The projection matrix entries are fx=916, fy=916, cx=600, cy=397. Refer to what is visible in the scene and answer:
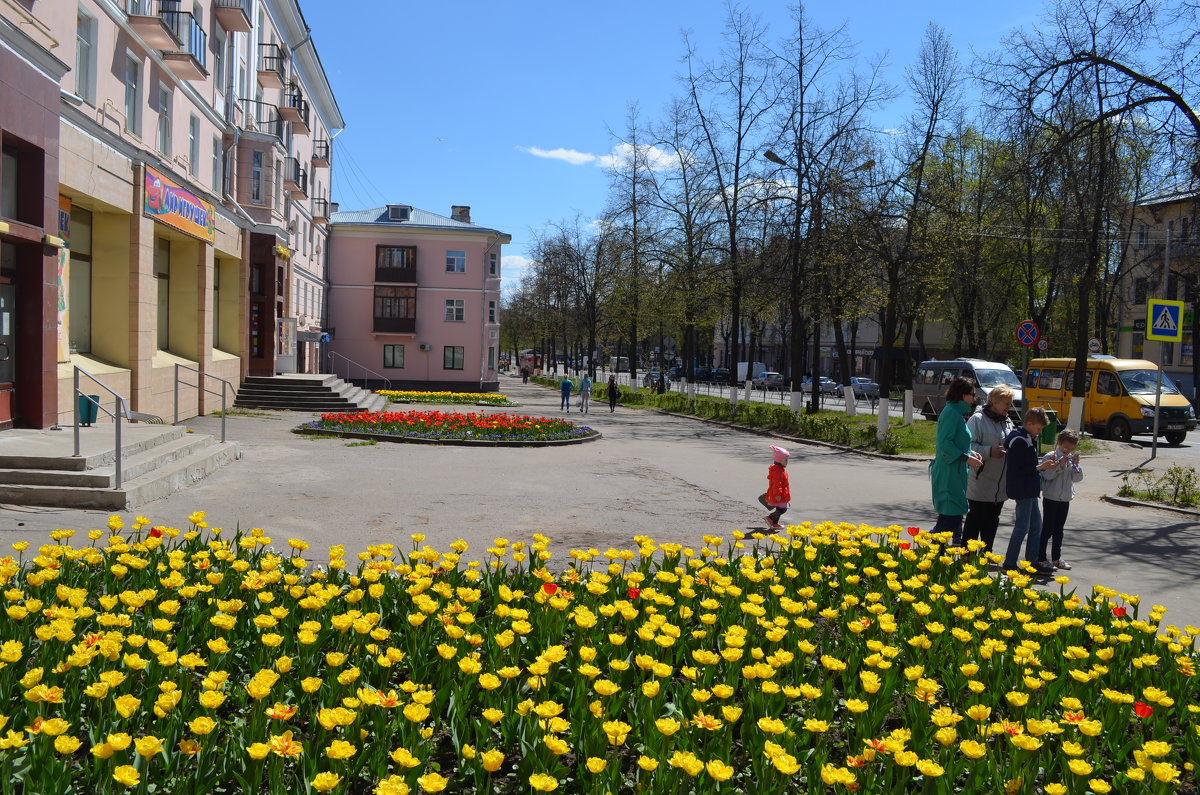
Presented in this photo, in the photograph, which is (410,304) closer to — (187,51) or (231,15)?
(231,15)

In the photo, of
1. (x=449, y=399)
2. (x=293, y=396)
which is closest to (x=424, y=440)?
(x=293, y=396)

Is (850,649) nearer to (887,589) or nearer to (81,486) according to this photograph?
(887,589)

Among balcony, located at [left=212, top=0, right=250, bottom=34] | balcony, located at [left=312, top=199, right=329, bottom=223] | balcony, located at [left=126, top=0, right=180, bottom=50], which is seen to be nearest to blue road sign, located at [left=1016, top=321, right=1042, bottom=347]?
balcony, located at [left=126, top=0, right=180, bottom=50]

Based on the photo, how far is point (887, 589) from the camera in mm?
5711

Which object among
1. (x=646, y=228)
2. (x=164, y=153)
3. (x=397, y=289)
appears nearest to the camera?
(x=164, y=153)

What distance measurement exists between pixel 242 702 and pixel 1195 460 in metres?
23.2

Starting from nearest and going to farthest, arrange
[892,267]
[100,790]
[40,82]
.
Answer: [100,790]
[40,82]
[892,267]

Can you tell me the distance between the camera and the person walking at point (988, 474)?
8578 mm

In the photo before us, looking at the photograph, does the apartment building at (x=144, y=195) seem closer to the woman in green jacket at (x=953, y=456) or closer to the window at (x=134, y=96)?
the window at (x=134, y=96)

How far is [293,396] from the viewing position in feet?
95.0

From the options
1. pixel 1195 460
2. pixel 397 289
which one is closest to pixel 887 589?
pixel 1195 460

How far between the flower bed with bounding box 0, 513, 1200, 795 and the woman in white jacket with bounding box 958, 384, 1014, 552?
2.88 m

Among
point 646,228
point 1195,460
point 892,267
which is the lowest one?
point 1195,460

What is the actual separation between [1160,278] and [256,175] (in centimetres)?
4271
